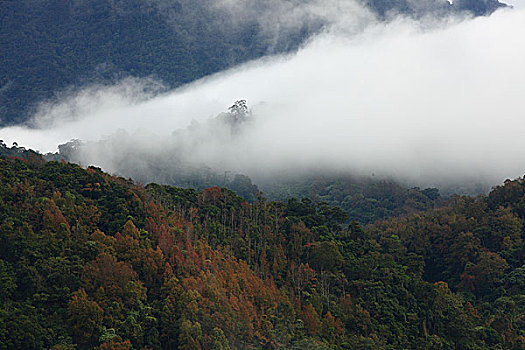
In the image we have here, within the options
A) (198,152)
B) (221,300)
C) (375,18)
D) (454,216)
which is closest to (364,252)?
(454,216)

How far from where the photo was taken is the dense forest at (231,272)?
33438mm

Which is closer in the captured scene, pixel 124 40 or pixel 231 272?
pixel 231 272

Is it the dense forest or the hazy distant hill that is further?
the hazy distant hill

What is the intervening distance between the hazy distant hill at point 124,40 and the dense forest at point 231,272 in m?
137

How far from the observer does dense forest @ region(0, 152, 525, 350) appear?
33438mm

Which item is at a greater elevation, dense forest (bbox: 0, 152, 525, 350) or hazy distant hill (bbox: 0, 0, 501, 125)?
hazy distant hill (bbox: 0, 0, 501, 125)

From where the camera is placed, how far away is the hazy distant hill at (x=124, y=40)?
181m

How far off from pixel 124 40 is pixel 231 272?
159 metres

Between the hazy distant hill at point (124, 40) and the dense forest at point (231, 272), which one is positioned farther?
the hazy distant hill at point (124, 40)

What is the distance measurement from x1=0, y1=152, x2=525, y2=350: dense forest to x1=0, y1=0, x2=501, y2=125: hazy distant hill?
137 metres

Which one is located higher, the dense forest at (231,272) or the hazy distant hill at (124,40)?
the hazy distant hill at (124,40)

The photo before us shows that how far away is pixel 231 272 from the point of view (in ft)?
137

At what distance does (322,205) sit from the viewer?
2356 inches

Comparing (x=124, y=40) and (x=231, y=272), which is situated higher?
(x=124, y=40)
